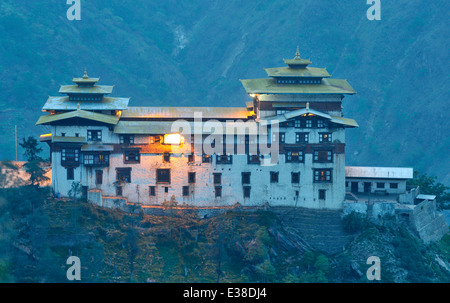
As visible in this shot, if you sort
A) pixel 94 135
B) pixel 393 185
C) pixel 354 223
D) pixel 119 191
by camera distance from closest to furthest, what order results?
pixel 354 223 < pixel 94 135 < pixel 119 191 < pixel 393 185

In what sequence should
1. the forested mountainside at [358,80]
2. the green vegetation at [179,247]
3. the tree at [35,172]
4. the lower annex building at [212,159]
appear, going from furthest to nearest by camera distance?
the forested mountainside at [358,80] → the lower annex building at [212,159] → the tree at [35,172] → the green vegetation at [179,247]

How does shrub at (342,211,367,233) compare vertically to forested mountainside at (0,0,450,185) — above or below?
below

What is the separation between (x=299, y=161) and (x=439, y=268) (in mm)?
18562

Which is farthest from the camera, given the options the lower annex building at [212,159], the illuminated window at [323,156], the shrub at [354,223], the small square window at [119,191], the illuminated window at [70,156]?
the illuminated window at [323,156]

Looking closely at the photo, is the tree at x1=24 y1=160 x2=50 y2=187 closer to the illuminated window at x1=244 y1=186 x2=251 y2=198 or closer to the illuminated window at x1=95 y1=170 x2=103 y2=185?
the illuminated window at x1=95 y1=170 x2=103 y2=185

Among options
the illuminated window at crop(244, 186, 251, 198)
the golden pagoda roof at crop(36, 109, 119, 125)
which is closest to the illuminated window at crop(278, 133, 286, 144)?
the illuminated window at crop(244, 186, 251, 198)

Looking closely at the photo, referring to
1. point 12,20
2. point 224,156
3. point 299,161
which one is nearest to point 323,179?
point 299,161

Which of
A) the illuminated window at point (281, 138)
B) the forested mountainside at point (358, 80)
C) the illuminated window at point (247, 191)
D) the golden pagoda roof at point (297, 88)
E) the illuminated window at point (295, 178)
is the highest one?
the forested mountainside at point (358, 80)

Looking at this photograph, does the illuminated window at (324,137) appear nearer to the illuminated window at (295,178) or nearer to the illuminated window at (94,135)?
the illuminated window at (295,178)

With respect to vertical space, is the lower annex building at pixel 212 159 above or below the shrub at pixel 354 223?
above

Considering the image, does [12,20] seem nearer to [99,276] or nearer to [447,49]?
[447,49]

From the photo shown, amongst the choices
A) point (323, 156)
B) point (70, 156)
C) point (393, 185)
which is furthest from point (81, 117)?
point (393, 185)

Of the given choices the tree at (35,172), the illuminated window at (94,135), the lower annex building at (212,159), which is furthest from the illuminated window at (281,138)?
the tree at (35,172)

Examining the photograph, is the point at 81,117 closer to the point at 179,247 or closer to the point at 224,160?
the point at 224,160
